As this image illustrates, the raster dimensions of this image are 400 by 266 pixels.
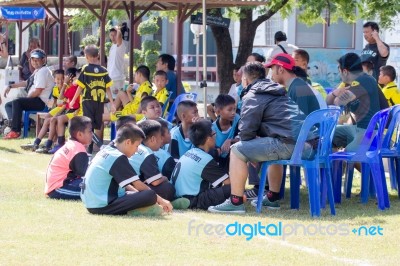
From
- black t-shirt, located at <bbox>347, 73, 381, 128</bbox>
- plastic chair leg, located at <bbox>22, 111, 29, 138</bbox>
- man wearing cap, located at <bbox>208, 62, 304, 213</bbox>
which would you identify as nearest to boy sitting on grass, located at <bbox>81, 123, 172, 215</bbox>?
man wearing cap, located at <bbox>208, 62, 304, 213</bbox>

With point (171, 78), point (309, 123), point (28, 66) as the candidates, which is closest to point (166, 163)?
point (309, 123)

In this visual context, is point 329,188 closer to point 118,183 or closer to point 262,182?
point 262,182

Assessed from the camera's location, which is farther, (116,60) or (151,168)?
(116,60)

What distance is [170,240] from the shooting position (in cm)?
780

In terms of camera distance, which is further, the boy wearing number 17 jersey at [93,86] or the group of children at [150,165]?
the boy wearing number 17 jersey at [93,86]

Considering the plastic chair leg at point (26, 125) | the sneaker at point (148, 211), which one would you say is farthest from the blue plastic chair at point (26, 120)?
the sneaker at point (148, 211)

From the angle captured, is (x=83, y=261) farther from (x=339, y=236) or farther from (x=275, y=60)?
(x=275, y=60)

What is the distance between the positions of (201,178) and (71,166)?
139cm

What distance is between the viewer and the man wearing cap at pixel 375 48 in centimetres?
1395

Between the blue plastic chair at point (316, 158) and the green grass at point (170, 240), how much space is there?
0.19 metres

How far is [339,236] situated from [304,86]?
228 cm

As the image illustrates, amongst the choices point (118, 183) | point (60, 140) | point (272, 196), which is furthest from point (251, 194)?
point (60, 140)

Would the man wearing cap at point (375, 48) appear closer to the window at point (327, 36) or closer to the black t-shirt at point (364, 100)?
the black t-shirt at point (364, 100)

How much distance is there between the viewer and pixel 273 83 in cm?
939
